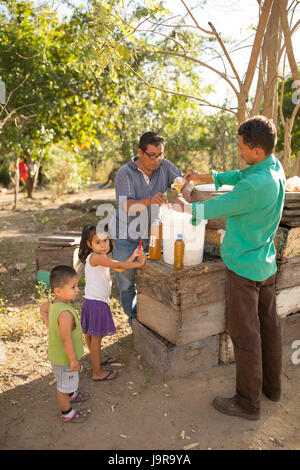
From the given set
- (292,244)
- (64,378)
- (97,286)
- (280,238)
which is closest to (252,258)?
(280,238)

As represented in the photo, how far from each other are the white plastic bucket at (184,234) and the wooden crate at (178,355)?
72 centimetres

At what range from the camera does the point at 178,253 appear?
9.22 feet

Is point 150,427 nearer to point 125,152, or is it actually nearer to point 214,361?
point 214,361

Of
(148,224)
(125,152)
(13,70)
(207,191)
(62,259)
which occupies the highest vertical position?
(13,70)

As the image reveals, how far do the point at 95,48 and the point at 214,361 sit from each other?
309 centimetres

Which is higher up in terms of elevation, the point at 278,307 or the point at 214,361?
the point at 278,307

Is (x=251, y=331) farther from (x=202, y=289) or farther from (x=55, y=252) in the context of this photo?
(x=55, y=252)

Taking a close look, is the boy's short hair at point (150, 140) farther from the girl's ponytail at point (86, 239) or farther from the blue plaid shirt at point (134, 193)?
the girl's ponytail at point (86, 239)

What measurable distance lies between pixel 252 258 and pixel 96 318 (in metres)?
1.43

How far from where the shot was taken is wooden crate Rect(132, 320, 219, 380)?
3016 mm

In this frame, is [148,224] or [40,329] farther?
[40,329]

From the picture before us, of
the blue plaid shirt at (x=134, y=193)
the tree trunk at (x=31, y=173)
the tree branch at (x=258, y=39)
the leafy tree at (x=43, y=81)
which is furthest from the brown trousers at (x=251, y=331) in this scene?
the tree trunk at (x=31, y=173)

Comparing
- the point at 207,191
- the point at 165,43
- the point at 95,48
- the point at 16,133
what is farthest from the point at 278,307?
the point at 16,133

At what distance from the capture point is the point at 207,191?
3080mm
